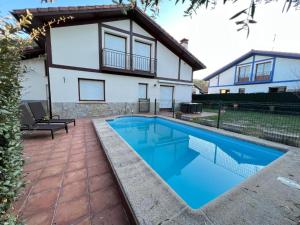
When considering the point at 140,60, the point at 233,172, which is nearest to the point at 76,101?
the point at 140,60

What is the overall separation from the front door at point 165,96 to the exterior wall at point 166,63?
101 centimetres

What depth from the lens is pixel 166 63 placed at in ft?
39.1

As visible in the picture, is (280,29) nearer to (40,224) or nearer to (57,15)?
(40,224)

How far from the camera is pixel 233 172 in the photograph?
3.47 m

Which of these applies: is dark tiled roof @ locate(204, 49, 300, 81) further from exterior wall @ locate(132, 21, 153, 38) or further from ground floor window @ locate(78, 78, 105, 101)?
ground floor window @ locate(78, 78, 105, 101)

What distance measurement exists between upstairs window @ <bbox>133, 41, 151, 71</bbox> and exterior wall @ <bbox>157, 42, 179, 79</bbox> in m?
0.90

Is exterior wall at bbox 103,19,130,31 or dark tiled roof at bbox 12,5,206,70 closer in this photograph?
dark tiled roof at bbox 12,5,206,70

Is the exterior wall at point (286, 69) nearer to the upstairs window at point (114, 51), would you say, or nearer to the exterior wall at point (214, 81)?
the exterior wall at point (214, 81)

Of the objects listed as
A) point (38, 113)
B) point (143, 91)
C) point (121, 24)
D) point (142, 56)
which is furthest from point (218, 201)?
point (121, 24)

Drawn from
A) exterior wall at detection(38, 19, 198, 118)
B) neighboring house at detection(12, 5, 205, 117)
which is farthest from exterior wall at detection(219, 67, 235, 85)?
exterior wall at detection(38, 19, 198, 118)

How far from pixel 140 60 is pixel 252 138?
340 inches

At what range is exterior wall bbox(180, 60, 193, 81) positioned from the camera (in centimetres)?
1280

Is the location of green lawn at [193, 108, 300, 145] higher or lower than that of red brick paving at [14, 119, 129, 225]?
higher

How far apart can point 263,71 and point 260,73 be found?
1.14ft
